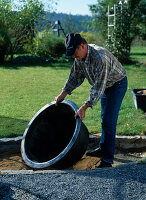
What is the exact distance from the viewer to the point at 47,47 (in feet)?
51.2

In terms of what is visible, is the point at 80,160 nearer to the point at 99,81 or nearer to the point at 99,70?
the point at 99,81

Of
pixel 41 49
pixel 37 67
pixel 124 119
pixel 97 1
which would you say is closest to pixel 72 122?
pixel 124 119

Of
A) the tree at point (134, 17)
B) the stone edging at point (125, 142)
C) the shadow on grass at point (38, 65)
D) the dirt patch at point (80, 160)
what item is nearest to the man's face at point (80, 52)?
the dirt patch at point (80, 160)

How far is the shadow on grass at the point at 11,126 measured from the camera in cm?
465

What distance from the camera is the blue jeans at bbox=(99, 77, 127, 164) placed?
3.49 m

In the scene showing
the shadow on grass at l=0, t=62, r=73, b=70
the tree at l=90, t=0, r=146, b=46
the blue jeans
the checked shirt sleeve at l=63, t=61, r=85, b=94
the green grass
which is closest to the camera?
the blue jeans

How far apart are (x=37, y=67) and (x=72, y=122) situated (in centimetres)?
897

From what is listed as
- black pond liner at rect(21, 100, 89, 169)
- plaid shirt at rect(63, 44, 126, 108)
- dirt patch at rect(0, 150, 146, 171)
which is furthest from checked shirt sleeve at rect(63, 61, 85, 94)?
dirt patch at rect(0, 150, 146, 171)

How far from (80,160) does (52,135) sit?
640mm

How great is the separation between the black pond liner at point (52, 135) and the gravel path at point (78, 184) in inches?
12.9

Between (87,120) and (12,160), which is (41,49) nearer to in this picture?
(87,120)

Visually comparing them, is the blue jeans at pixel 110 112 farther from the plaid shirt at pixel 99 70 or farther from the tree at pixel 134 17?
the tree at pixel 134 17

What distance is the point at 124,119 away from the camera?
17.6ft

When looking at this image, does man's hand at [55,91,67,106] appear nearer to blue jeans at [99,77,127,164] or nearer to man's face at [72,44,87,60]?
blue jeans at [99,77,127,164]
